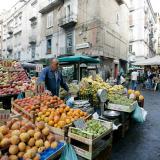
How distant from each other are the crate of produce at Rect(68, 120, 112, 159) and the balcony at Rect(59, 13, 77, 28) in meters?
19.6

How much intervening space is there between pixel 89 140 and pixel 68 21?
20.7 m

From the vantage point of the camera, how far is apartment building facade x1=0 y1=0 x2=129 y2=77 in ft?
69.0

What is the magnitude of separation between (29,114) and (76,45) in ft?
62.8

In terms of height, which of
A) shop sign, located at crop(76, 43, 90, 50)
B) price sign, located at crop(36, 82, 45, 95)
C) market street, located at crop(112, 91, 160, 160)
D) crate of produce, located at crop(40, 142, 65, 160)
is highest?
shop sign, located at crop(76, 43, 90, 50)

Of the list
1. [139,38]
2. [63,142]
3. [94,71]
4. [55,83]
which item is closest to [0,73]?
[55,83]

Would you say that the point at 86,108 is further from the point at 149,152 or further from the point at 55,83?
the point at 149,152

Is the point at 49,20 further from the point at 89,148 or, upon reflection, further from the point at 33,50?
the point at 89,148

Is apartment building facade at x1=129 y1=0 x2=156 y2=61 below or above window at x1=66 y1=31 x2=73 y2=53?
above

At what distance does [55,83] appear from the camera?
18.3ft

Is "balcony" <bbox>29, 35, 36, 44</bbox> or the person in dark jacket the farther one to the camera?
"balcony" <bbox>29, 35, 36, 44</bbox>

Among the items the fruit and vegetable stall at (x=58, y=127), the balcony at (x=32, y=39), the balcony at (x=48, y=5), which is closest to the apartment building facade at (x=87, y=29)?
the balcony at (x=48, y=5)

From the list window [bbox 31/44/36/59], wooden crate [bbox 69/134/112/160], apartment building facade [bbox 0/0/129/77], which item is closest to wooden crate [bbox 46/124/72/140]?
wooden crate [bbox 69/134/112/160]

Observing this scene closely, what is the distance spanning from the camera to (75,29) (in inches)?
898

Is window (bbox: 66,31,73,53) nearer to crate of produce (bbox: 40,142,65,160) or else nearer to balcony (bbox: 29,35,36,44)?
balcony (bbox: 29,35,36,44)
